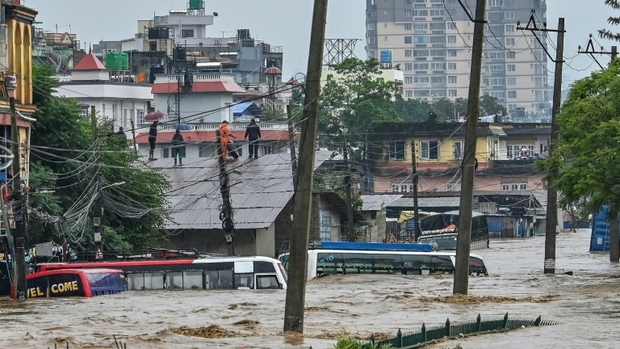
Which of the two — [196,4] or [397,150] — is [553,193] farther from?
[196,4]

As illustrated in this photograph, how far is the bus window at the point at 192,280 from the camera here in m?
48.0

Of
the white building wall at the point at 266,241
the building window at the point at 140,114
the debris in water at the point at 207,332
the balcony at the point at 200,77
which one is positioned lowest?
the white building wall at the point at 266,241

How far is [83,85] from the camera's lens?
118188mm

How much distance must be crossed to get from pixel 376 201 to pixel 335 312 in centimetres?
6220

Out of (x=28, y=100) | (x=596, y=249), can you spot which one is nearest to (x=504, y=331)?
(x=28, y=100)

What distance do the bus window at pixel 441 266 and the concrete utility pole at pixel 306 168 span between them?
30097mm

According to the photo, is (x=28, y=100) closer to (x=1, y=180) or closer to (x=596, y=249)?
(x=1, y=180)

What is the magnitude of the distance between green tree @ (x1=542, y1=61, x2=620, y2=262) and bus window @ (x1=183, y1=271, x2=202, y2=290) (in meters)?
11.8

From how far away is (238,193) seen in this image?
68312 mm

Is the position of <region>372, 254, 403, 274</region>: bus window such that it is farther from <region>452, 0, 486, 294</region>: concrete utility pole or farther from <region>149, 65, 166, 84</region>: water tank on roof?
<region>149, 65, 166, 84</region>: water tank on roof

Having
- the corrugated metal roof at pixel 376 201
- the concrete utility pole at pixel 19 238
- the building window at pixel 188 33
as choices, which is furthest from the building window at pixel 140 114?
the concrete utility pole at pixel 19 238

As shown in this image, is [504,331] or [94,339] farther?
[94,339]

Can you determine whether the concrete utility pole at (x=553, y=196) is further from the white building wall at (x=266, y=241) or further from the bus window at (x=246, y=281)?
the white building wall at (x=266, y=241)

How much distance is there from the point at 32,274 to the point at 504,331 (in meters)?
22.8
